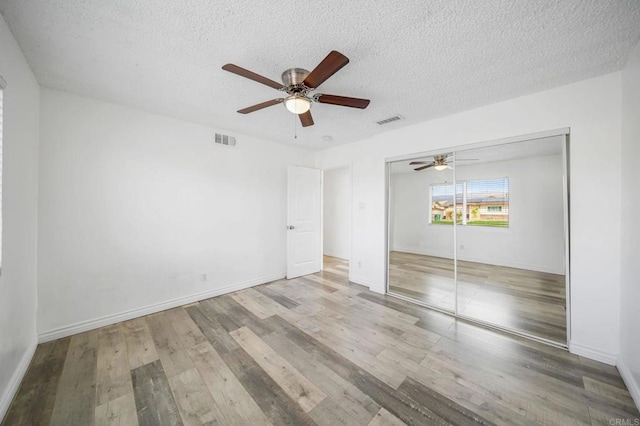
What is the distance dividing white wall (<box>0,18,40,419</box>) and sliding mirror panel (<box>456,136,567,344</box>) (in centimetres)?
430

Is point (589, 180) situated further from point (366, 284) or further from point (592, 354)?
point (366, 284)

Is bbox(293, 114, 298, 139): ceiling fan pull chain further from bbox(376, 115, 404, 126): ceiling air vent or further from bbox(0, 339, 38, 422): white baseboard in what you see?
bbox(0, 339, 38, 422): white baseboard

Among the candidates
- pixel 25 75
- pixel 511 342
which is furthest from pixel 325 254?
pixel 25 75

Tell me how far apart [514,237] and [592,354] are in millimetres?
1472

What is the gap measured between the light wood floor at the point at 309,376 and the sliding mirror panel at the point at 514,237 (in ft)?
2.11

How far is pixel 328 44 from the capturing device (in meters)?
1.67

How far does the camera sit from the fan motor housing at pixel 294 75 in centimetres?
191

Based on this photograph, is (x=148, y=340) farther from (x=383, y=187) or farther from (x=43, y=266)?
(x=383, y=187)

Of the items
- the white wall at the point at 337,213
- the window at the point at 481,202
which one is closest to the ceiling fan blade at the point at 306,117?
the window at the point at 481,202

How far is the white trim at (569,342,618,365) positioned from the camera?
1982 millimetres

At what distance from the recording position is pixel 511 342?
232 centimetres

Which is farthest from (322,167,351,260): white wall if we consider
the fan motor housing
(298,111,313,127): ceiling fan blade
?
the fan motor housing

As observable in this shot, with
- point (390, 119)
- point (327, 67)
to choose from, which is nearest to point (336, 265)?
point (390, 119)

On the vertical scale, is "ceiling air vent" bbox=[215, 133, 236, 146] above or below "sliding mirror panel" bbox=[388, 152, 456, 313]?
above
